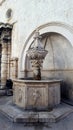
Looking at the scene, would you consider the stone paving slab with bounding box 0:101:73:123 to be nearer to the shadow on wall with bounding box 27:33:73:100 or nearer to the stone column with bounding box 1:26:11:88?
the shadow on wall with bounding box 27:33:73:100

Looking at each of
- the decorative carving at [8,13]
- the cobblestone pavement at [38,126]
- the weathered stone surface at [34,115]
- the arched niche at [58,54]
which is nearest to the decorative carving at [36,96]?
the weathered stone surface at [34,115]

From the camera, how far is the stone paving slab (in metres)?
4.02

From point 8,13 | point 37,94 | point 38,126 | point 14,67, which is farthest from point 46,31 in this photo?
point 38,126

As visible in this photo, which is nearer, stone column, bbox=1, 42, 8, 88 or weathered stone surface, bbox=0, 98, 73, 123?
weathered stone surface, bbox=0, 98, 73, 123

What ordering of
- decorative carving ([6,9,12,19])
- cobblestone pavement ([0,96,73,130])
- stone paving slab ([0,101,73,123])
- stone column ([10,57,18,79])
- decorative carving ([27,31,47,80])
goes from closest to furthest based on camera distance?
cobblestone pavement ([0,96,73,130]), stone paving slab ([0,101,73,123]), decorative carving ([27,31,47,80]), stone column ([10,57,18,79]), decorative carving ([6,9,12,19])

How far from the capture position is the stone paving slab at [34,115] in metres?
4.02

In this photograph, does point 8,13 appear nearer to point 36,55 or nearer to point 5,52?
point 5,52

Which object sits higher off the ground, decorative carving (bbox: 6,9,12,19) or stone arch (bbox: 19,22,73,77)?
decorative carving (bbox: 6,9,12,19)

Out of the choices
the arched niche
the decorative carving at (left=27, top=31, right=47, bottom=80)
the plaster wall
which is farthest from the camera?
the plaster wall

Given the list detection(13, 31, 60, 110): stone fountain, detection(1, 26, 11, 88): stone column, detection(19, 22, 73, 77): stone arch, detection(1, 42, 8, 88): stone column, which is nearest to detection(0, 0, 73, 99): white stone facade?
detection(19, 22, 73, 77): stone arch

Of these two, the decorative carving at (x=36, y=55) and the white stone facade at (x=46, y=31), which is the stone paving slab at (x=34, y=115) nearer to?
the decorative carving at (x=36, y=55)

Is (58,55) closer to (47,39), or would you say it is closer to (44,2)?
(47,39)

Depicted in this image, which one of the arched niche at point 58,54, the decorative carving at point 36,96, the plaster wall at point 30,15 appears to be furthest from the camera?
the plaster wall at point 30,15

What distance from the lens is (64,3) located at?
6199mm
